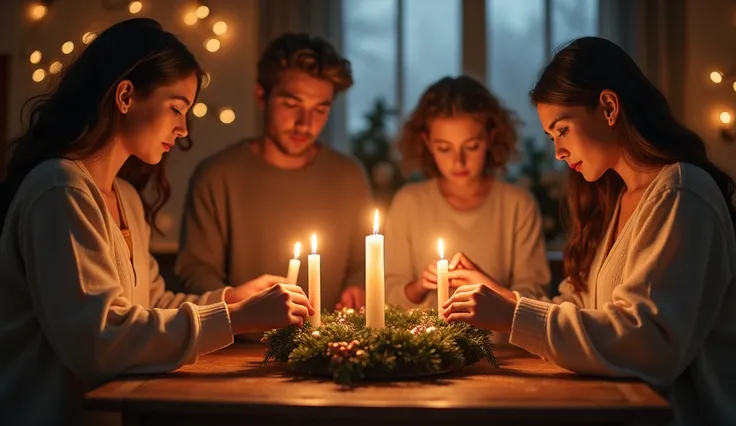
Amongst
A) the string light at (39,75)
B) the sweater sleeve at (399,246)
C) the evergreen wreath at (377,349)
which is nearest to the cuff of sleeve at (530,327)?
the evergreen wreath at (377,349)

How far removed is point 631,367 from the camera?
1.84 metres

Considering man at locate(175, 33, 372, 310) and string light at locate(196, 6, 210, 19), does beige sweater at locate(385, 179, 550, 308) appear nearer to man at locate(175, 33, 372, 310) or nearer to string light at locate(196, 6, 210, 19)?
man at locate(175, 33, 372, 310)

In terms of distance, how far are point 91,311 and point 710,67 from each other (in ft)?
8.86

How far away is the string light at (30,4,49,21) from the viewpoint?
11.7 feet

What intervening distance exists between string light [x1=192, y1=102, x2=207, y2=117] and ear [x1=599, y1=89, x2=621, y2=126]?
1899mm

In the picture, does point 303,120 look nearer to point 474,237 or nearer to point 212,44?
point 474,237

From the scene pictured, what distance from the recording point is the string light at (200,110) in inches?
141

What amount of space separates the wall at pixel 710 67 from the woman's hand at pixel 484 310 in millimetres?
1941

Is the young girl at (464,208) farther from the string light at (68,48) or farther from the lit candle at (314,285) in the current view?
the string light at (68,48)

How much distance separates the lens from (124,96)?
2.14 metres

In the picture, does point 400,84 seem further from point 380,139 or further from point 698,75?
point 698,75

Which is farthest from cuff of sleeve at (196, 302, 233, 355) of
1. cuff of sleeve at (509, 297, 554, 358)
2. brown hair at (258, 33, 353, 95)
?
brown hair at (258, 33, 353, 95)

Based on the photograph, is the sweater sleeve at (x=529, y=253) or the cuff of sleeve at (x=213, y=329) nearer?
the cuff of sleeve at (x=213, y=329)

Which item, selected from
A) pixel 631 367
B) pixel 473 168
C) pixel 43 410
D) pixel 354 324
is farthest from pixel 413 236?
pixel 43 410
